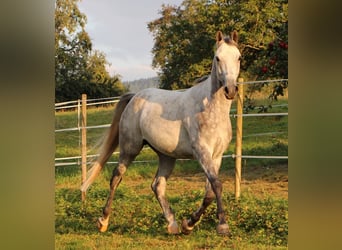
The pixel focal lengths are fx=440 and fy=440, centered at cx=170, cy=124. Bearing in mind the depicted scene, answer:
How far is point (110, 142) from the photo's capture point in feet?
9.65

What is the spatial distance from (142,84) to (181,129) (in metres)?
0.57

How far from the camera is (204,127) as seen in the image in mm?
2363

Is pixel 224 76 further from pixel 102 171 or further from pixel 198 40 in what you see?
pixel 102 171

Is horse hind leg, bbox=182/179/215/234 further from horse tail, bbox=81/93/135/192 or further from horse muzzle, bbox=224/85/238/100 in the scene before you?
horse tail, bbox=81/93/135/192

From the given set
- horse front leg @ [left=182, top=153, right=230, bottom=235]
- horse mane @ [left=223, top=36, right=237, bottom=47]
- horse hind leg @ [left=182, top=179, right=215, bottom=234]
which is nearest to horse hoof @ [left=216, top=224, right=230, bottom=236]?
horse front leg @ [left=182, top=153, right=230, bottom=235]

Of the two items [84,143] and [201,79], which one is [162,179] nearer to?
[201,79]

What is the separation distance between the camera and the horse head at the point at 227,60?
212 cm

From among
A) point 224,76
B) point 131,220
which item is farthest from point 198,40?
point 131,220

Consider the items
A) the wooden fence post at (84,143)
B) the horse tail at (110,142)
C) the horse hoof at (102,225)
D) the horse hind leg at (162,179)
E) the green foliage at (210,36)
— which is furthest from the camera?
the wooden fence post at (84,143)

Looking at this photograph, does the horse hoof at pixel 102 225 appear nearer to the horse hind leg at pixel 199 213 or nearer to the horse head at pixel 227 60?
the horse hind leg at pixel 199 213

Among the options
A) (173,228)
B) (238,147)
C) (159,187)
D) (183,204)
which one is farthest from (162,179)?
(238,147)

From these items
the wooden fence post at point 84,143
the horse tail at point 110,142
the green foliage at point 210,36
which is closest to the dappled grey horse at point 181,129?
the horse tail at point 110,142
